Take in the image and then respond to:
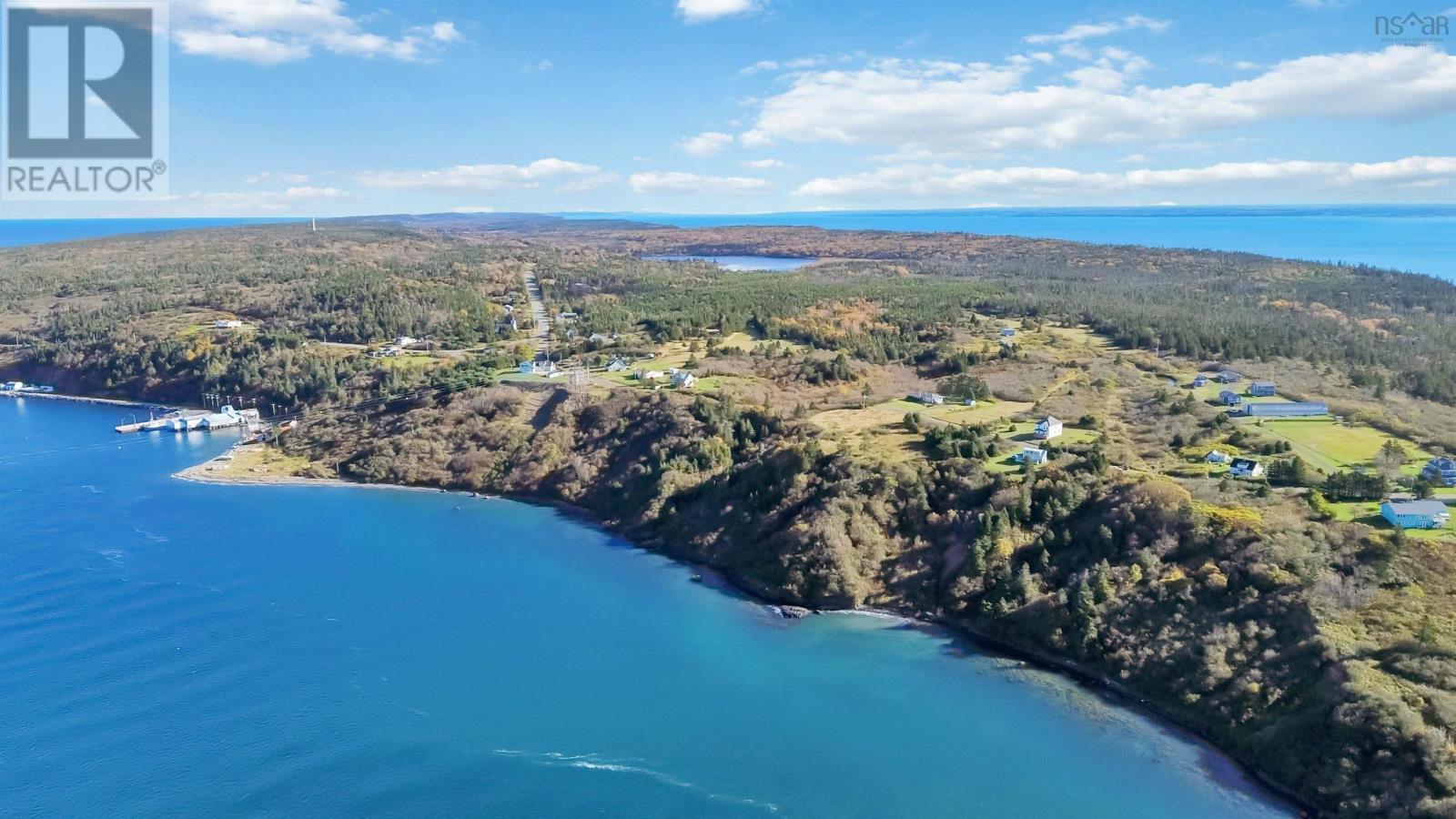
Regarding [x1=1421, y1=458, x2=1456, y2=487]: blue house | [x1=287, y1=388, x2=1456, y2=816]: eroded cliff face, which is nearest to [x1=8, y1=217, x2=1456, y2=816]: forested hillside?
[x1=287, y1=388, x2=1456, y2=816]: eroded cliff face

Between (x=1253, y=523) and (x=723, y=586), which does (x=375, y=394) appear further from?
(x=1253, y=523)

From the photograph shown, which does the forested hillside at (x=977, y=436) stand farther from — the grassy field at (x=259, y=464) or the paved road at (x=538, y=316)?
the grassy field at (x=259, y=464)

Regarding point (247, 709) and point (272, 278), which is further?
point (272, 278)

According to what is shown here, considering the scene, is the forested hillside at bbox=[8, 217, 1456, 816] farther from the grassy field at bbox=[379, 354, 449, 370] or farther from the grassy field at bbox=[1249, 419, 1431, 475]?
the grassy field at bbox=[379, 354, 449, 370]

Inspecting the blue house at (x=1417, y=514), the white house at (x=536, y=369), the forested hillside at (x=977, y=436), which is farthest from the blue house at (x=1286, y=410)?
the white house at (x=536, y=369)

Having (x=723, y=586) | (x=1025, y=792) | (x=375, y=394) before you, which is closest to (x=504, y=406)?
(x=375, y=394)

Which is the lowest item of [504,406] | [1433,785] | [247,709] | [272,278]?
[247,709]
